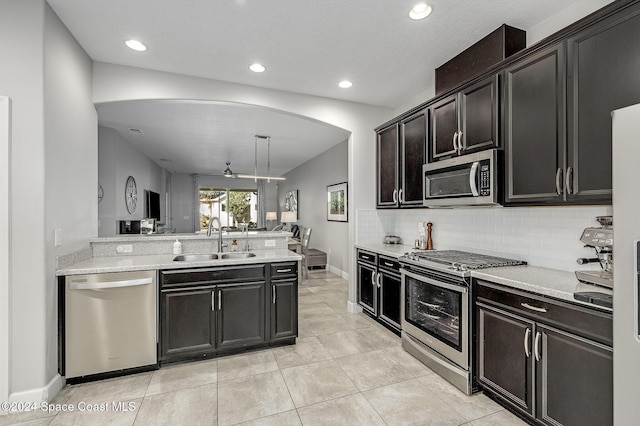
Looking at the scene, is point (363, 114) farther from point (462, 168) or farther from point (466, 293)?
point (466, 293)

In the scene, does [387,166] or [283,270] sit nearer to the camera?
[283,270]

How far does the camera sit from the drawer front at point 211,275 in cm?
260

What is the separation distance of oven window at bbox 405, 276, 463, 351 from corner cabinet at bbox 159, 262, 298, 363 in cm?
114

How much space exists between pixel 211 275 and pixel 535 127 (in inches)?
110

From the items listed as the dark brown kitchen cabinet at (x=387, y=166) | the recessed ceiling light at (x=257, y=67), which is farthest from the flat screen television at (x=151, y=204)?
the dark brown kitchen cabinet at (x=387, y=166)

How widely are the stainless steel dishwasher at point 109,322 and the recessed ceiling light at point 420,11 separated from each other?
292 cm

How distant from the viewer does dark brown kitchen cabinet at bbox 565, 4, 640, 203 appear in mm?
1589

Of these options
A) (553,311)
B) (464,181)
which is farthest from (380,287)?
(553,311)

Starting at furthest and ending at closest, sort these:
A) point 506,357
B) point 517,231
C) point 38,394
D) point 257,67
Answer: point 257,67
point 517,231
point 38,394
point 506,357

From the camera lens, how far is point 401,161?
11.6ft

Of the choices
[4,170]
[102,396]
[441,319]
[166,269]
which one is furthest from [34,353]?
[441,319]

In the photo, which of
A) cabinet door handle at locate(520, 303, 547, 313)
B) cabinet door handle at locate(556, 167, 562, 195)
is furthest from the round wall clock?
cabinet door handle at locate(556, 167, 562, 195)

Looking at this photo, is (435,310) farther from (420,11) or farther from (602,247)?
(420,11)

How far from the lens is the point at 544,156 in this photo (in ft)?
6.57
